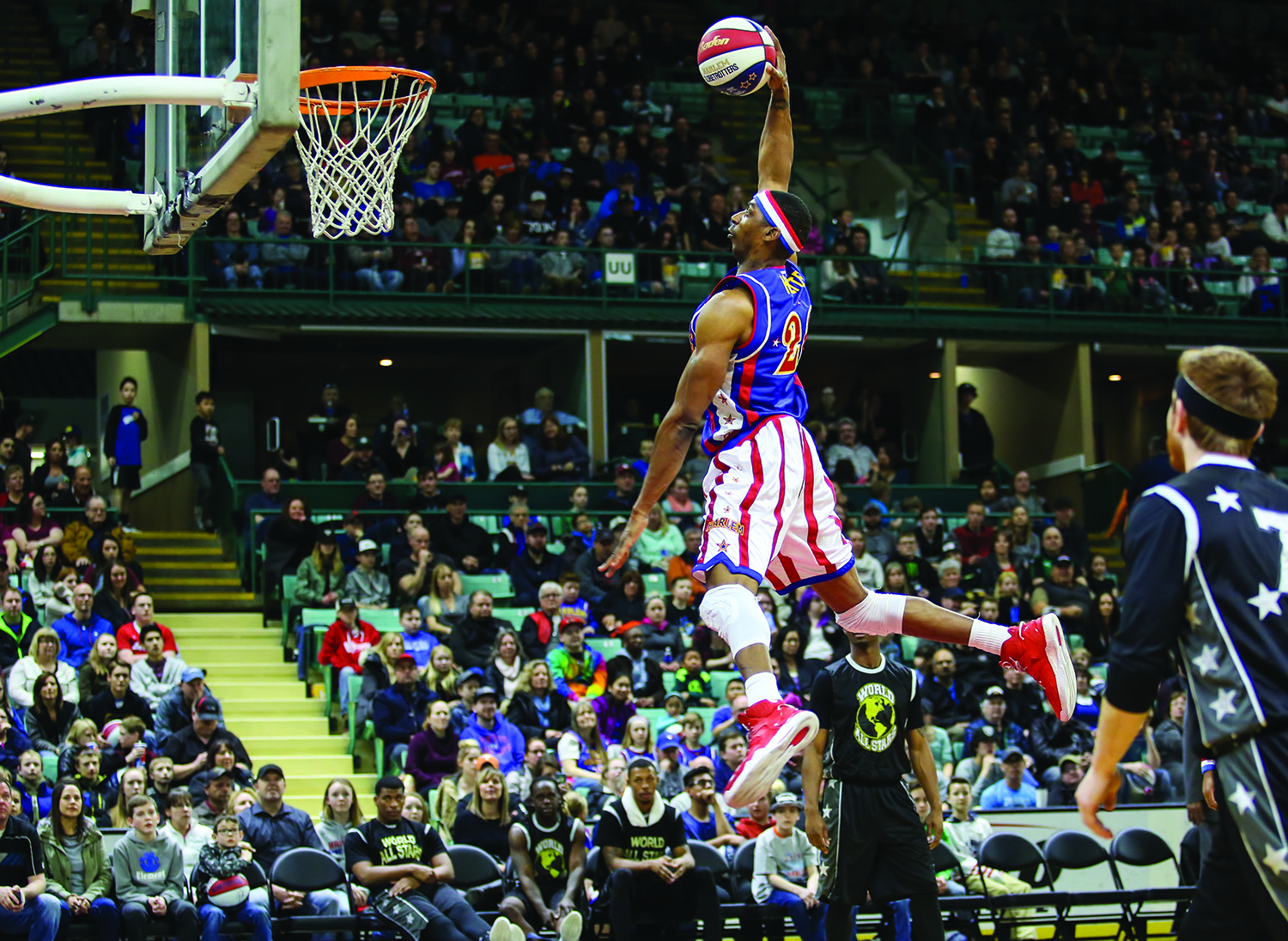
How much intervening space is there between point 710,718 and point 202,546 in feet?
23.9

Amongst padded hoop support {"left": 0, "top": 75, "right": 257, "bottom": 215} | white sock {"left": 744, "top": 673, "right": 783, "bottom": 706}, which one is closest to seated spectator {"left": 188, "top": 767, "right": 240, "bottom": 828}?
padded hoop support {"left": 0, "top": 75, "right": 257, "bottom": 215}

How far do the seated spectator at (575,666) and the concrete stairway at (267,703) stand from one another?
76.4 inches

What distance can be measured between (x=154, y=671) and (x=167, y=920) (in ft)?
12.2

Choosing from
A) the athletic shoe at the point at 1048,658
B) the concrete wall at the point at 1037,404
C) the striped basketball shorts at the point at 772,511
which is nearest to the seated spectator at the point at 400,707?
the striped basketball shorts at the point at 772,511

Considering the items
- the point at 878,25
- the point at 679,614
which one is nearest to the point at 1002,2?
the point at 878,25

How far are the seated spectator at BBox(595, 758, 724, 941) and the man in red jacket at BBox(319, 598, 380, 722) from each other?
4.58 m

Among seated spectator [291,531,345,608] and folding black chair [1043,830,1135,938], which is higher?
seated spectator [291,531,345,608]

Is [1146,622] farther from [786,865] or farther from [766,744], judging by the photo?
[786,865]

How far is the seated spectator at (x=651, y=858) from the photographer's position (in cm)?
1119

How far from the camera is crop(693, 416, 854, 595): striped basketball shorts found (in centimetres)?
683

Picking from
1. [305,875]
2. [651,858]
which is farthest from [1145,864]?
[305,875]

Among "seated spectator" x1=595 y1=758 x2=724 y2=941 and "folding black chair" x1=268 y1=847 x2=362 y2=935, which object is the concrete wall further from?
"folding black chair" x1=268 y1=847 x2=362 y2=935

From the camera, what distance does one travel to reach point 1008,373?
2556 cm

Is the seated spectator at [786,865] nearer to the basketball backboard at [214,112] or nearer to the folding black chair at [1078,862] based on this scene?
the folding black chair at [1078,862]
